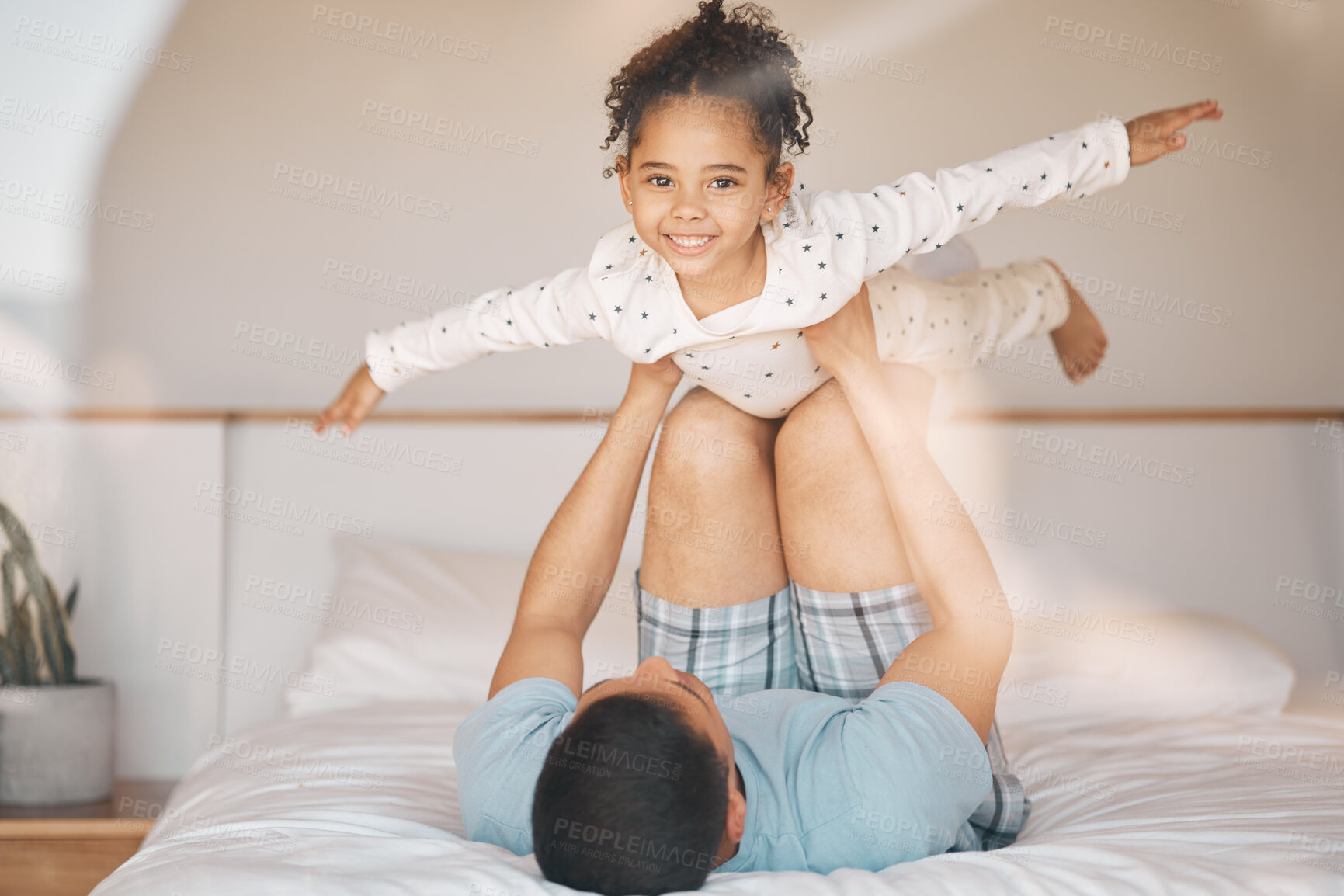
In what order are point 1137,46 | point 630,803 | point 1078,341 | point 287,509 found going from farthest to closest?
point 1137,46
point 287,509
point 1078,341
point 630,803

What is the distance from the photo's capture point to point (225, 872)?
2.67ft

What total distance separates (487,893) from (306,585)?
4.79 feet

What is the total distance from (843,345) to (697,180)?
0.24m

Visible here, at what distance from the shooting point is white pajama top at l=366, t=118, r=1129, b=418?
115 cm

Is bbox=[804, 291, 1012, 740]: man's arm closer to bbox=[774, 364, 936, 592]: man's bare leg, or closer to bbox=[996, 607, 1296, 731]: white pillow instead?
bbox=[774, 364, 936, 592]: man's bare leg

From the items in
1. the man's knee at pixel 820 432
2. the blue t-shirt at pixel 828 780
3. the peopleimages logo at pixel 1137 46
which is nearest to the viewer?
the blue t-shirt at pixel 828 780

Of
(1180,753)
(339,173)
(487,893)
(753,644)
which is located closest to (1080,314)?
(1180,753)

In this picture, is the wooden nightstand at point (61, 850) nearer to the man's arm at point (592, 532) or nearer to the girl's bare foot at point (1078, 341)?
the man's arm at point (592, 532)

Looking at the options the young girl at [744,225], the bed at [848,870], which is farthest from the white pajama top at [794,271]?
the bed at [848,870]

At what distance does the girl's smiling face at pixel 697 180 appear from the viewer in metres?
1.07

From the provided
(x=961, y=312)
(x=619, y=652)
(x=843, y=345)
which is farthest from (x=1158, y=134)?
(x=619, y=652)

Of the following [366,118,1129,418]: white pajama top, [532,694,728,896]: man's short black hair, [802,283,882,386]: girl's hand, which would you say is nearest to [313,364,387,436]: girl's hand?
[366,118,1129,418]: white pajama top

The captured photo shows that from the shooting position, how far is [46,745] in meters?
1.77

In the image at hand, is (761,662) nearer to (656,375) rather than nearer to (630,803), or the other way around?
(656,375)
